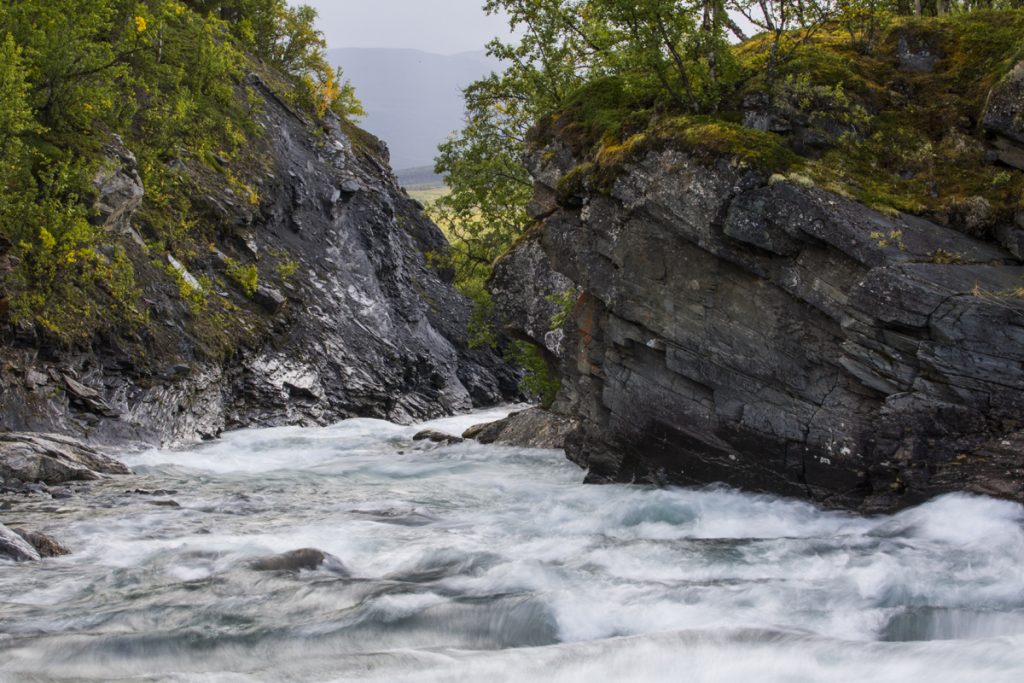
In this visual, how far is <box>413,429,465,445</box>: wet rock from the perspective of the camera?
23625mm

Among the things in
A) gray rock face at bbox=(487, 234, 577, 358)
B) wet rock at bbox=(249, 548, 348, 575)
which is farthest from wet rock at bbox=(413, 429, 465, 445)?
wet rock at bbox=(249, 548, 348, 575)

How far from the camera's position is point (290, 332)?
28844mm

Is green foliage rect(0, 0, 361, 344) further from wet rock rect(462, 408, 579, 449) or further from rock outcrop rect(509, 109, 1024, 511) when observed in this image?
rock outcrop rect(509, 109, 1024, 511)

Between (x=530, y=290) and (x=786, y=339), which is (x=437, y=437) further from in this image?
(x=786, y=339)

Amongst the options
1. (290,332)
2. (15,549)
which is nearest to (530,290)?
(290,332)

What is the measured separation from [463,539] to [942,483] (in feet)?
21.1

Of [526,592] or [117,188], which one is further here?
[117,188]

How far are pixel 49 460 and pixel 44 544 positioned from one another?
502 cm

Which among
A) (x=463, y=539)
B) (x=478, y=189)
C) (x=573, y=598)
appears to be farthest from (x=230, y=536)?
(x=478, y=189)

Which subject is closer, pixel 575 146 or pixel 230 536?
pixel 230 536

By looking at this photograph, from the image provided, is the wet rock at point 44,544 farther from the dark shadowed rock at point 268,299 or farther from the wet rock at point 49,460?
the dark shadowed rock at point 268,299

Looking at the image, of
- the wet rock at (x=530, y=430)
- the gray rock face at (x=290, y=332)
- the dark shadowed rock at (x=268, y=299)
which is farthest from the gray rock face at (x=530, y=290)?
the dark shadowed rock at (x=268, y=299)

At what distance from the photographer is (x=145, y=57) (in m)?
29.0

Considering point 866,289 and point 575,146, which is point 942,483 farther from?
point 575,146
